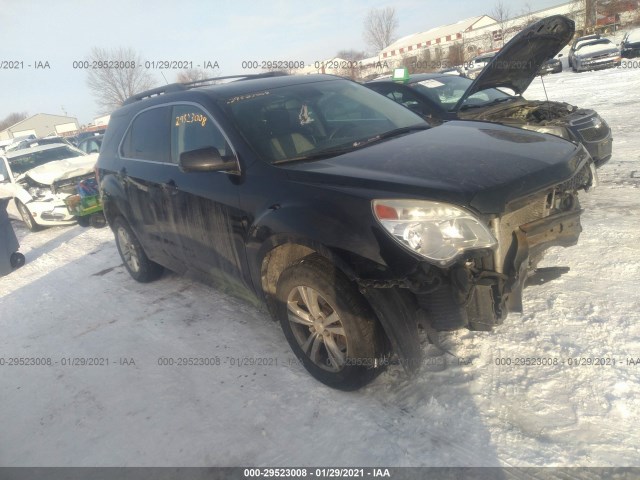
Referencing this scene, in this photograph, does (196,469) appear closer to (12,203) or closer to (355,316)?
(355,316)

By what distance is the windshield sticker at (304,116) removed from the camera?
3.37 meters

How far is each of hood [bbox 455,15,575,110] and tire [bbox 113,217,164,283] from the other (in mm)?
4173

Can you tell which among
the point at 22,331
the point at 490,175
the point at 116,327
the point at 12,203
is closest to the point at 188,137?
the point at 116,327

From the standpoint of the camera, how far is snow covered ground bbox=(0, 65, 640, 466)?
2.36m

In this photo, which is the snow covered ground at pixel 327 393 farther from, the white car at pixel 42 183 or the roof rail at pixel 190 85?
the white car at pixel 42 183

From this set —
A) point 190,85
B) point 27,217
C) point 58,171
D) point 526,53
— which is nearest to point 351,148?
point 190,85

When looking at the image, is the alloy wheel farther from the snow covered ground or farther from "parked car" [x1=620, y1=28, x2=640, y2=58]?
"parked car" [x1=620, y1=28, x2=640, y2=58]

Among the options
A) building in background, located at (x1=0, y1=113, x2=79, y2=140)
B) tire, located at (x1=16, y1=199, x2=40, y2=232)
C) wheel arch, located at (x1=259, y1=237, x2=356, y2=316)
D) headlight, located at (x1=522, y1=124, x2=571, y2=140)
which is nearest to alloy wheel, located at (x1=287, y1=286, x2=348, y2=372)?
wheel arch, located at (x1=259, y1=237, x2=356, y2=316)

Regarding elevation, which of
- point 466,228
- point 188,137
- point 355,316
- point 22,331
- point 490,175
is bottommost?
point 22,331

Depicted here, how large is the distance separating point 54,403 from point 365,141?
9.44 feet

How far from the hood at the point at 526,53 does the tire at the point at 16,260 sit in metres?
6.70

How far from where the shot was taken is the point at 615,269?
366 centimetres

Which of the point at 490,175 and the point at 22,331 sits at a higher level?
the point at 490,175

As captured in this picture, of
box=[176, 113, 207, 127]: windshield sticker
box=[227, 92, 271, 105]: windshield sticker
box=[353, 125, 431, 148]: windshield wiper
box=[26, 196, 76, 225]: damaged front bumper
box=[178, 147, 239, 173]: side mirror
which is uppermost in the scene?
box=[227, 92, 271, 105]: windshield sticker
